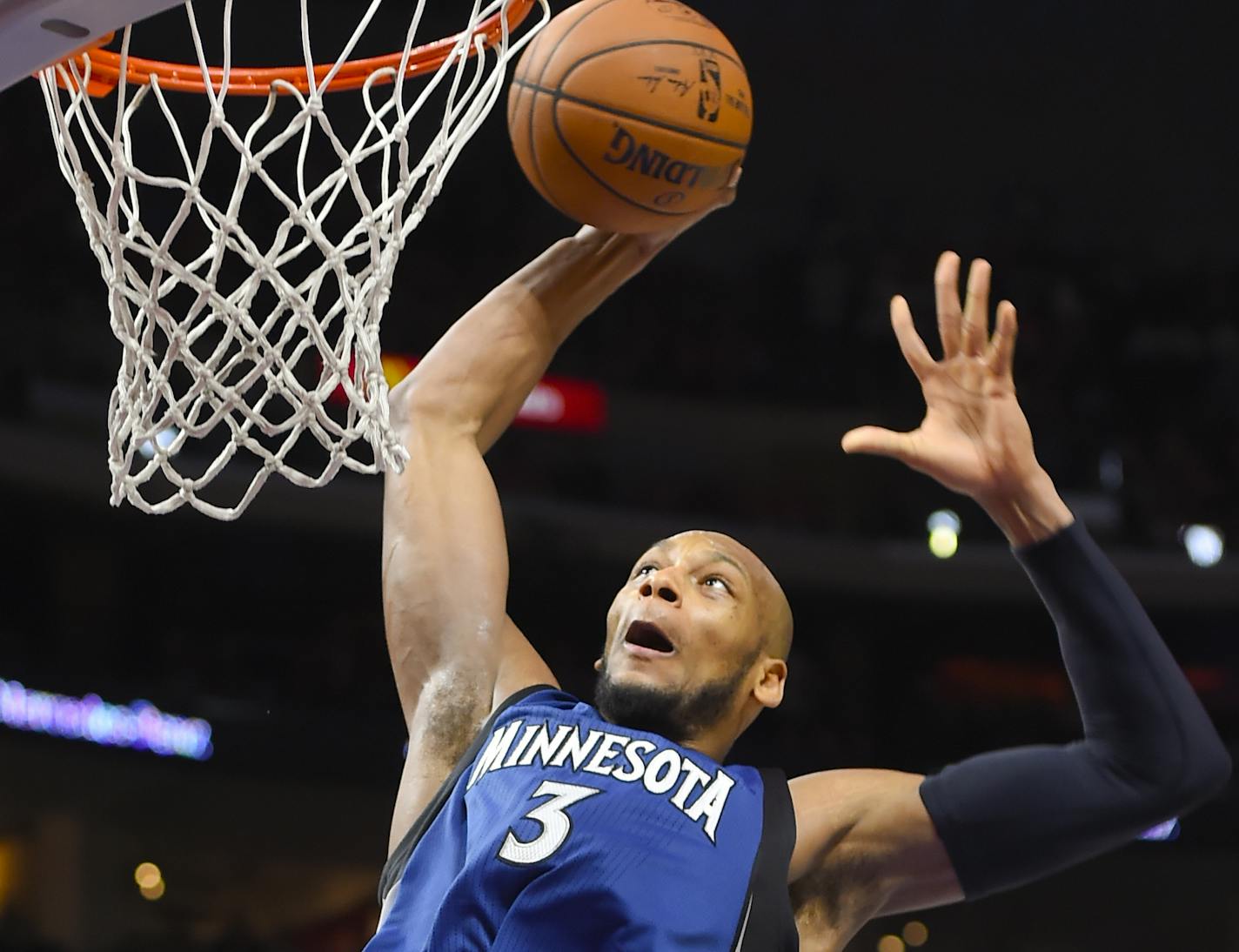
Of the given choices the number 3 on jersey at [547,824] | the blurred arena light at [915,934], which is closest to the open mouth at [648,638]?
the number 3 on jersey at [547,824]

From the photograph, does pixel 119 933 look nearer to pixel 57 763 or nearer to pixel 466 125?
pixel 57 763

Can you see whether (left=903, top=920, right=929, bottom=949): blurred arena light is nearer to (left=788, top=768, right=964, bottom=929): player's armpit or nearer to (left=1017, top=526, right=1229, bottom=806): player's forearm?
(left=788, top=768, right=964, bottom=929): player's armpit

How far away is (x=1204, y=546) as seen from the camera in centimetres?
887

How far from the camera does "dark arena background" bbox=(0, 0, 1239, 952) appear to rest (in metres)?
8.70

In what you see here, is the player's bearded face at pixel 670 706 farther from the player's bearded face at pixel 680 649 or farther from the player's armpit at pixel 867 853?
the player's armpit at pixel 867 853

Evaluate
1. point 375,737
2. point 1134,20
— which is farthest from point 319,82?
point 1134,20

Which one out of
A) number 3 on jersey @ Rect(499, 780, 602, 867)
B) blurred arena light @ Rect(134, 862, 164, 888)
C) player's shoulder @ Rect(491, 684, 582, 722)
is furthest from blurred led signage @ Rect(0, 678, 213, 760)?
number 3 on jersey @ Rect(499, 780, 602, 867)

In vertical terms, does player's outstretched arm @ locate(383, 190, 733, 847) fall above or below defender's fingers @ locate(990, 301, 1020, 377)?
below

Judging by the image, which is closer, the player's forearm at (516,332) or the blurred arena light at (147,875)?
the player's forearm at (516,332)

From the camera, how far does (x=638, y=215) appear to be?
2682mm

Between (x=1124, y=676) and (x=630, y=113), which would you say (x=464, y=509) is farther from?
(x=1124, y=676)

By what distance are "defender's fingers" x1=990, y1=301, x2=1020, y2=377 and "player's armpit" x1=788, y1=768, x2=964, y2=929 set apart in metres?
0.61

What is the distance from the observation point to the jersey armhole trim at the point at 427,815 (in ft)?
8.11

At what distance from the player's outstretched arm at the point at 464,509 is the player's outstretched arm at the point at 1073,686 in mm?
667
